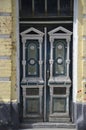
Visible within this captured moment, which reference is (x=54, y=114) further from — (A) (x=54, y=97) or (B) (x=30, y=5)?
(B) (x=30, y=5)

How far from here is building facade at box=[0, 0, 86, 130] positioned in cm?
1002

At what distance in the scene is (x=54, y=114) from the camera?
34.1 ft

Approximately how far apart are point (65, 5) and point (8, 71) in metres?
2.09

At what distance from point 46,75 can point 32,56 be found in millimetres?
568

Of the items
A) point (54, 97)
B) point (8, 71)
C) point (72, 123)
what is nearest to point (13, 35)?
point (8, 71)

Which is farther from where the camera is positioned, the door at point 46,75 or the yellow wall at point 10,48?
the door at point 46,75

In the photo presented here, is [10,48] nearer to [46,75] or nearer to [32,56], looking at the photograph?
[32,56]

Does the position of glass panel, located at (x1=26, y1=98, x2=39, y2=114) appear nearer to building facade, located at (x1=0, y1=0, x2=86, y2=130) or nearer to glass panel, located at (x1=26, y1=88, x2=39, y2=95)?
building facade, located at (x1=0, y1=0, x2=86, y2=130)

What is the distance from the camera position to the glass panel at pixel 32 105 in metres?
10.4

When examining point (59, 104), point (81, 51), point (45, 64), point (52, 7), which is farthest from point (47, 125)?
point (52, 7)

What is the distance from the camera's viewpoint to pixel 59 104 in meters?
10.4

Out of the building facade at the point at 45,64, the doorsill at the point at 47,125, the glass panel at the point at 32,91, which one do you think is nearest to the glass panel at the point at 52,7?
the building facade at the point at 45,64

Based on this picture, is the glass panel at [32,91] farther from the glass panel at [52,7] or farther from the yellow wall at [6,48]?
the glass panel at [52,7]

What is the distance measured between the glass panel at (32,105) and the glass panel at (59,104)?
0.43 meters
